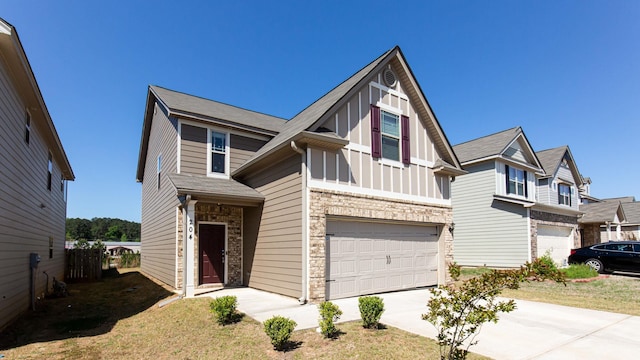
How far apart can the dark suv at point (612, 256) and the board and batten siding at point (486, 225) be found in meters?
2.64

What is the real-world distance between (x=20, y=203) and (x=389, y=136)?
35.8 feet

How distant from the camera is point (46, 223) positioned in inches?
528

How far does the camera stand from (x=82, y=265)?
18328 millimetres

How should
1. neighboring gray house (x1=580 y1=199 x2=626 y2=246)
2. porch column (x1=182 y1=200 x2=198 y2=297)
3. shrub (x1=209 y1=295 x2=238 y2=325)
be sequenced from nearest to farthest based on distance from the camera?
shrub (x1=209 y1=295 x2=238 y2=325) < porch column (x1=182 y1=200 x2=198 y2=297) < neighboring gray house (x1=580 y1=199 x2=626 y2=246)

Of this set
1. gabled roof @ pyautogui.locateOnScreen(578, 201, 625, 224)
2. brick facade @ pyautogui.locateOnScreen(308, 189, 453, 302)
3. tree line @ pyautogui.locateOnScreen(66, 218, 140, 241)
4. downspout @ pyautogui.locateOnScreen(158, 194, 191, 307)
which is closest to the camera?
brick facade @ pyautogui.locateOnScreen(308, 189, 453, 302)

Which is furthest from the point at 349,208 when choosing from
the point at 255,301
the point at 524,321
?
the point at 524,321

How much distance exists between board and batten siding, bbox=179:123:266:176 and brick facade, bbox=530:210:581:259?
15.9 meters

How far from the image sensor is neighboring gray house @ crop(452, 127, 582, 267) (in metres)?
19.5

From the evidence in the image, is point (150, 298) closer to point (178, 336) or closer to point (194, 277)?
point (194, 277)

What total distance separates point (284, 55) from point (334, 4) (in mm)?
4050

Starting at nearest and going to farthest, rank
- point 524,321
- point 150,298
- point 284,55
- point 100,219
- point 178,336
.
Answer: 1. point 178,336
2. point 524,321
3. point 150,298
4. point 284,55
5. point 100,219

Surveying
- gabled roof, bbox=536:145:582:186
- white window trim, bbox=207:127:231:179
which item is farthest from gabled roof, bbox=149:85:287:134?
gabled roof, bbox=536:145:582:186

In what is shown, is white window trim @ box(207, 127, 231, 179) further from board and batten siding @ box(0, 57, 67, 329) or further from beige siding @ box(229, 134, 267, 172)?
board and batten siding @ box(0, 57, 67, 329)

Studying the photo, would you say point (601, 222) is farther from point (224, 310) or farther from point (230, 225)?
point (224, 310)
